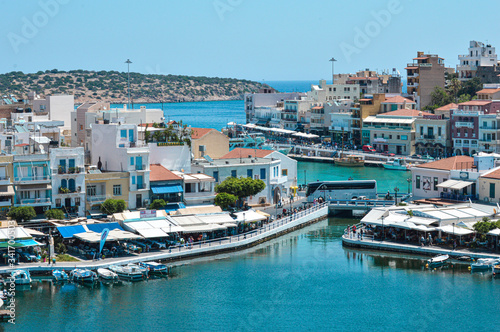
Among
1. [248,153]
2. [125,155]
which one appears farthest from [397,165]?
[125,155]

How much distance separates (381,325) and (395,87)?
99129 mm

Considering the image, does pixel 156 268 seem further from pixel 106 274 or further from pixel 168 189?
pixel 168 189

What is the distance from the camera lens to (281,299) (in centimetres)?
4134

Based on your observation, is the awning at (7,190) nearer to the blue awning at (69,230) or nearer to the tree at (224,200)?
the blue awning at (69,230)

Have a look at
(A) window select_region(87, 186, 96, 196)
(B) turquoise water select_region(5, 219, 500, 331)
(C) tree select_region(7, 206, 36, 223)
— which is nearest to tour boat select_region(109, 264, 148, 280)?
(B) turquoise water select_region(5, 219, 500, 331)

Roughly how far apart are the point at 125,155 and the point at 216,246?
31.4ft

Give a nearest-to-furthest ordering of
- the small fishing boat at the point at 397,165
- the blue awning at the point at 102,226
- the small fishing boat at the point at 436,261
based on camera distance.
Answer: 1. the small fishing boat at the point at 436,261
2. the blue awning at the point at 102,226
3. the small fishing boat at the point at 397,165

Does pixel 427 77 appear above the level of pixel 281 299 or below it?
above

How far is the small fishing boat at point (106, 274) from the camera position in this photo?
141 feet

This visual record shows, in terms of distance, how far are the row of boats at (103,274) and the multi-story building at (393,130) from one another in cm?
6442

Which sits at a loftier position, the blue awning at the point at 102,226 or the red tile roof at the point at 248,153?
the red tile roof at the point at 248,153

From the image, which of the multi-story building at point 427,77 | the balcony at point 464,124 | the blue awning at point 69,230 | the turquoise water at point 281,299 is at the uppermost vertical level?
the multi-story building at point 427,77

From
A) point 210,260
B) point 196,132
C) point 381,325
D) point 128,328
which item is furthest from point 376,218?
point 196,132

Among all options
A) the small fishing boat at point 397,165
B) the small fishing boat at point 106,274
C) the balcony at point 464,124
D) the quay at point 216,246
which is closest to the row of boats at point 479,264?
the quay at point 216,246
